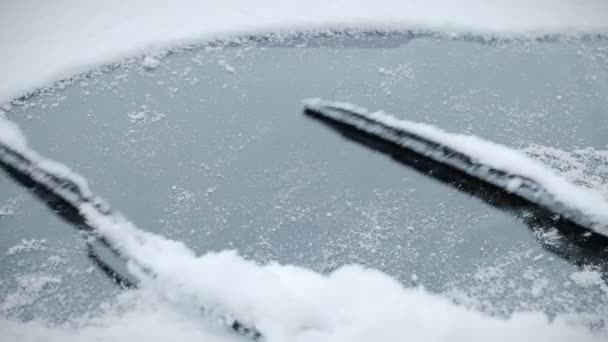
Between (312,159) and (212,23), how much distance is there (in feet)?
5.11

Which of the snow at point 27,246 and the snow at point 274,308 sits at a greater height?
the snow at point 274,308

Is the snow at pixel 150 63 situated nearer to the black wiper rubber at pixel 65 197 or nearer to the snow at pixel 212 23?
the snow at pixel 212 23

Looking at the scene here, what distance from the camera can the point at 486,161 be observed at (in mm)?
2080

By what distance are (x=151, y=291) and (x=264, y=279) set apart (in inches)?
17.1

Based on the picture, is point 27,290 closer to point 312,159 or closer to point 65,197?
point 65,197

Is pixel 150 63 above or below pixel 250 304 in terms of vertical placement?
above

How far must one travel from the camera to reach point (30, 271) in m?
1.86

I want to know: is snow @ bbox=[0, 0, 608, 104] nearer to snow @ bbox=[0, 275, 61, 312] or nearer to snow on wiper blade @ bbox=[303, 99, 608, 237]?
snow on wiper blade @ bbox=[303, 99, 608, 237]

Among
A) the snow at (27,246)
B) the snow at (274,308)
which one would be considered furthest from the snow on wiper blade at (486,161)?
the snow at (27,246)

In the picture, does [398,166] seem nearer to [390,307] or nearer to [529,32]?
[390,307]

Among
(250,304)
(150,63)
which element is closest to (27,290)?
(250,304)

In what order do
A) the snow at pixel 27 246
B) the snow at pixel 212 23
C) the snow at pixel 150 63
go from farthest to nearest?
1. the snow at pixel 212 23
2. the snow at pixel 150 63
3. the snow at pixel 27 246

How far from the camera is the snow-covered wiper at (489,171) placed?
1838 mm

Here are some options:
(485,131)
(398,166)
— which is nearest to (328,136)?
(398,166)
